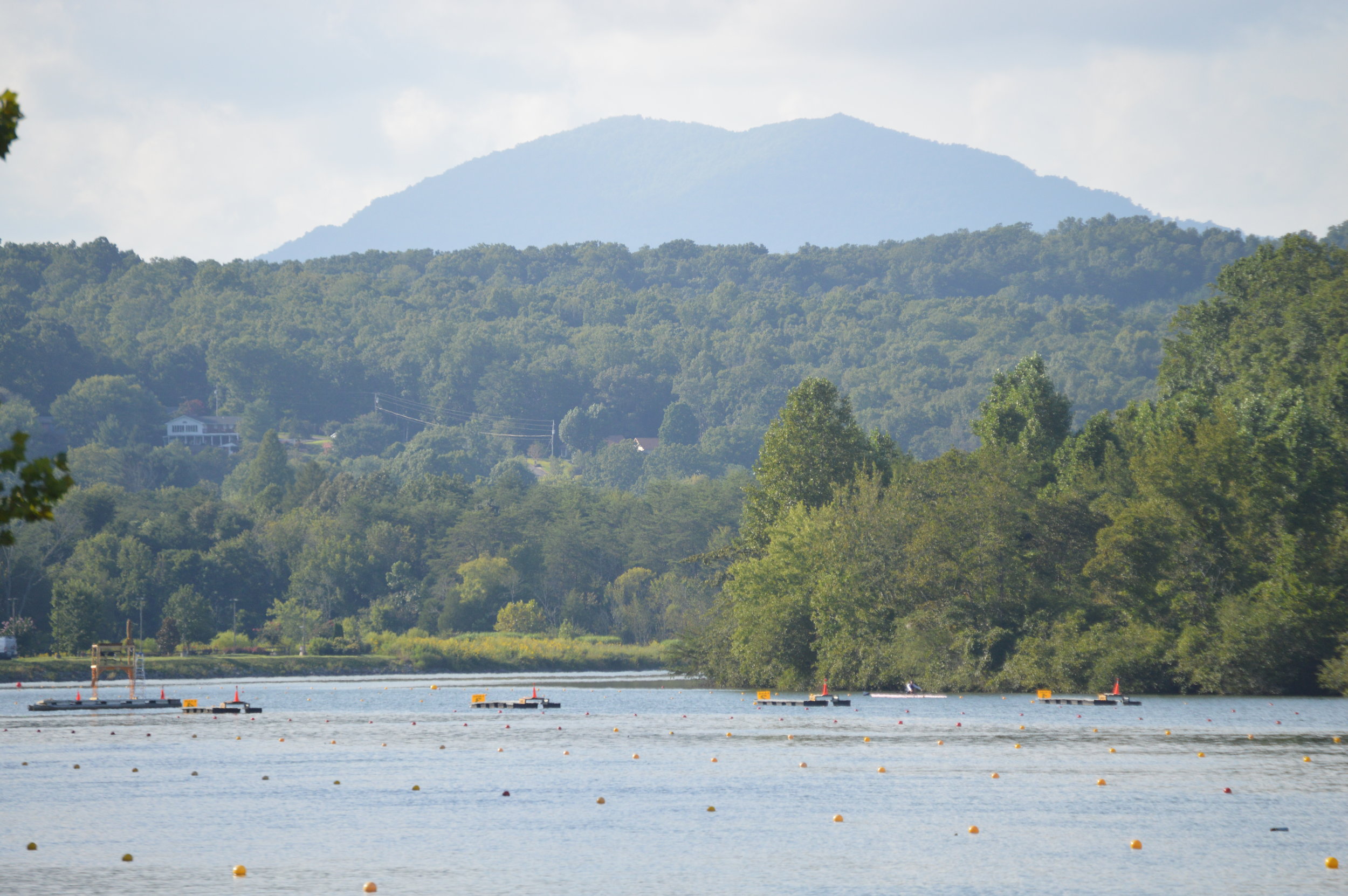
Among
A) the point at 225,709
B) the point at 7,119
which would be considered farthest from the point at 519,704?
the point at 7,119

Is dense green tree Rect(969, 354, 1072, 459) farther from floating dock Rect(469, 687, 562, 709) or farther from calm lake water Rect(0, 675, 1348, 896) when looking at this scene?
floating dock Rect(469, 687, 562, 709)

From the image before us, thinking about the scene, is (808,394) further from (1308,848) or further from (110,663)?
(1308,848)

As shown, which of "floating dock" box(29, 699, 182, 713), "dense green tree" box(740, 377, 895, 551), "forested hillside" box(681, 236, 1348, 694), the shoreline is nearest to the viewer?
"forested hillside" box(681, 236, 1348, 694)

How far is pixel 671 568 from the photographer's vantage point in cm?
16125

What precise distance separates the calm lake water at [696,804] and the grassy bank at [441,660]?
176 feet

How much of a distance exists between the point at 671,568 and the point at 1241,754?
11585 centimetres

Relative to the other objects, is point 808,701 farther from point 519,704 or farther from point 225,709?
point 225,709

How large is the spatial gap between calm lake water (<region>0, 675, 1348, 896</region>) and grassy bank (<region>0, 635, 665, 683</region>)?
176 ft

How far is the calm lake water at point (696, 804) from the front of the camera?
28.2 meters

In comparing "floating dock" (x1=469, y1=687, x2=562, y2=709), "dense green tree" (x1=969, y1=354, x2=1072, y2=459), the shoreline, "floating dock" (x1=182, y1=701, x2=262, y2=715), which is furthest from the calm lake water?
the shoreline

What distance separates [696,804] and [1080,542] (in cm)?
4756

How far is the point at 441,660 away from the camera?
133125 millimetres

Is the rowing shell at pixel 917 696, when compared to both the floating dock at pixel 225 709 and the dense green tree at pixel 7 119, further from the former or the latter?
the dense green tree at pixel 7 119

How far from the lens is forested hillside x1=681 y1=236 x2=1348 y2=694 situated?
73.4 metres
